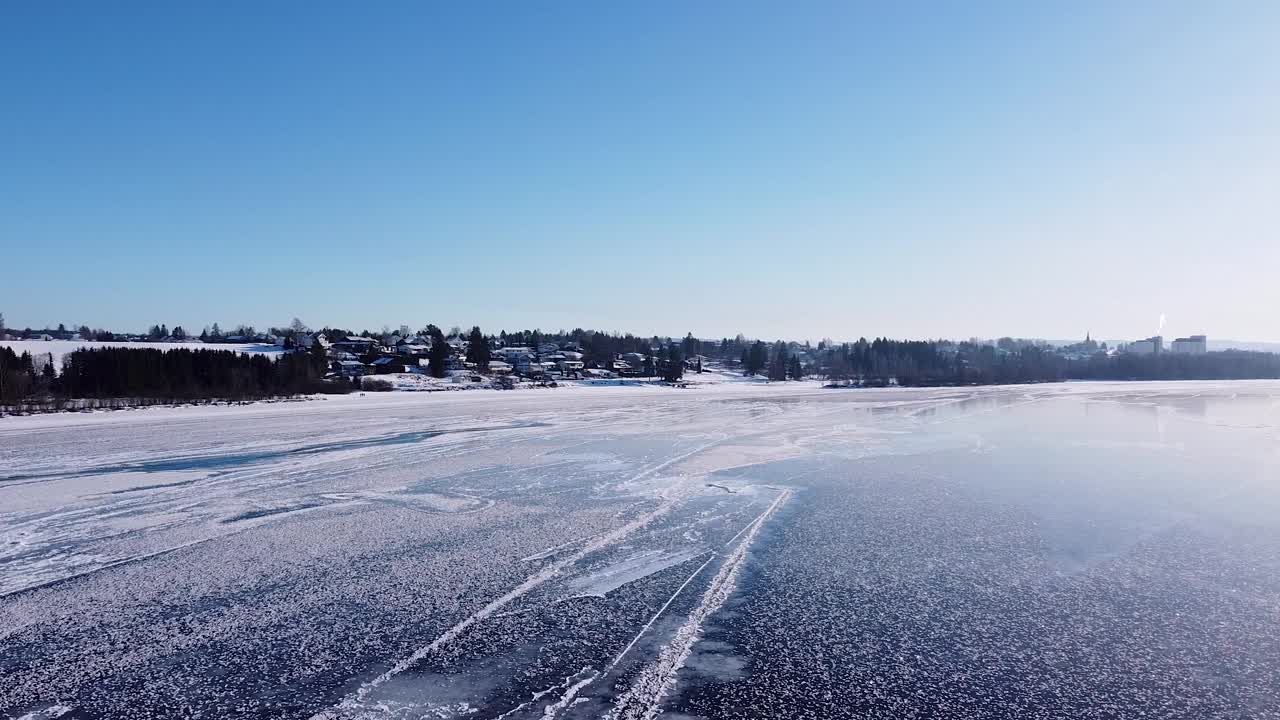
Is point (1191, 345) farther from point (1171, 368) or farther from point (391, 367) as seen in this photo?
point (391, 367)

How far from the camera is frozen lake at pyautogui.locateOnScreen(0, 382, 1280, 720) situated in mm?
3588

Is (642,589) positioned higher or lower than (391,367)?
lower

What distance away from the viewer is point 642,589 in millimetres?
5160

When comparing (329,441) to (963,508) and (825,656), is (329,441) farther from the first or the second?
(825,656)

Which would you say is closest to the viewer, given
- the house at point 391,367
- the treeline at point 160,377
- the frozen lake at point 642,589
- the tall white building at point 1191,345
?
the frozen lake at point 642,589

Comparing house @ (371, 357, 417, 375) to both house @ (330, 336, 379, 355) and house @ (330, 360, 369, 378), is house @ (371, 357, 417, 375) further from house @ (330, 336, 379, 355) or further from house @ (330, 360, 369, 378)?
house @ (330, 336, 379, 355)

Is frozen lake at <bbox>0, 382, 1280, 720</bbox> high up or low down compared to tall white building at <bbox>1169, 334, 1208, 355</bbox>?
down

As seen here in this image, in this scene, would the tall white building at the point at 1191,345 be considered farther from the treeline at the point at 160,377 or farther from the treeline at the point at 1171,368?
the treeline at the point at 160,377

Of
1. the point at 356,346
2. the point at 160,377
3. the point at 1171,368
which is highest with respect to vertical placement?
the point at 356,346

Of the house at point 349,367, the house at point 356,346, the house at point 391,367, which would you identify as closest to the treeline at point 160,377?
the house at point 349,367

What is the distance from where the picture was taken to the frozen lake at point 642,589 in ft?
11.8

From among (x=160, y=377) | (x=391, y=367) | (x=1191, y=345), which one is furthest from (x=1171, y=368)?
(x=160, y=377)

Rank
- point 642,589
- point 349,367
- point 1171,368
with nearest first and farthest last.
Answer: point 642,589 → point 349,367 → point 1171,368

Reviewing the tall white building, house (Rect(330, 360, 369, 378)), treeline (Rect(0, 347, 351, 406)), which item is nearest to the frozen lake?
treeline (Rect(0, 347, 351, 406))
